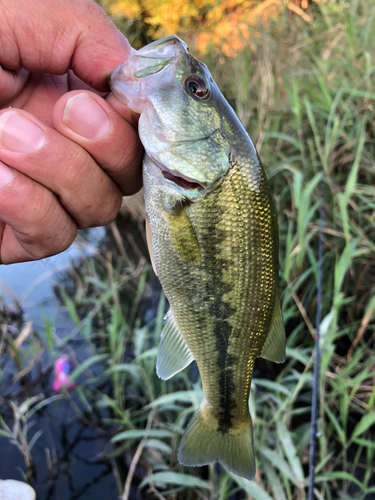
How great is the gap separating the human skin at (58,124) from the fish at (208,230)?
0.15 metres

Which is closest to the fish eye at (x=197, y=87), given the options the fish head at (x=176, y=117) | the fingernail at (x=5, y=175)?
the fish head at (x=176, y=117)

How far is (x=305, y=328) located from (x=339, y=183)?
4.59ft

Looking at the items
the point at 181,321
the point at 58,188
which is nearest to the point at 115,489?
the point at 181,321

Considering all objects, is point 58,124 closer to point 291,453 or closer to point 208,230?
point 208,230

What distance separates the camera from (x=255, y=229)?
1263mm

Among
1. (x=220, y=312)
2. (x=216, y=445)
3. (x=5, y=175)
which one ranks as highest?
(x=5, y=175)

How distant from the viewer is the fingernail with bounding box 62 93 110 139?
4.07 ft

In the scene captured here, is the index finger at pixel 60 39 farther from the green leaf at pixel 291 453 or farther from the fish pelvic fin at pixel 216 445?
the green leaf at pixel 291 453

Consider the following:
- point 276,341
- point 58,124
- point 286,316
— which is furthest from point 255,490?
point 58,124

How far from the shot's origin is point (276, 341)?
136 centimetres

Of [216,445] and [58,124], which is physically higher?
[58,124]

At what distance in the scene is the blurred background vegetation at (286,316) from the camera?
2.07 m

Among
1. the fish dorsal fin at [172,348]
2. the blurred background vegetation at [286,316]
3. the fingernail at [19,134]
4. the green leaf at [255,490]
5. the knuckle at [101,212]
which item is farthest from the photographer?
the blurred background vegetation at [286,316]

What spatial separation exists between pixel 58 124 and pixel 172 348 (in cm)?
97
